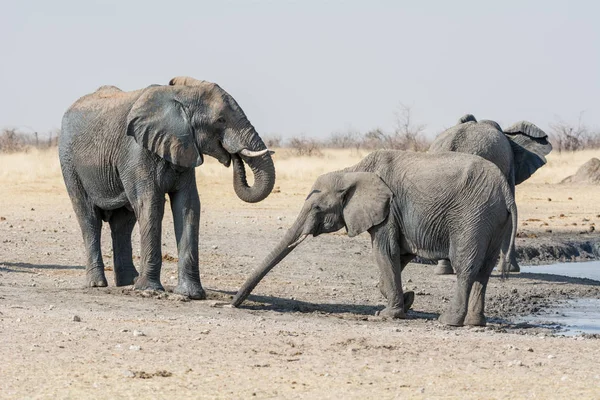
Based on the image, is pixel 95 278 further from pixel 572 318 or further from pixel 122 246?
pixel 572 318

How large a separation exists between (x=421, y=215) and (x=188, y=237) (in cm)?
218

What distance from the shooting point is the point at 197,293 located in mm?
11906

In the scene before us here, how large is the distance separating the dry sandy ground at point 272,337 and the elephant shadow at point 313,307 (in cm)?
3

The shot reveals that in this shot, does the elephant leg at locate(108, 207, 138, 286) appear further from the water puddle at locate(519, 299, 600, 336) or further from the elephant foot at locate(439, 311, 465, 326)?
the water puddle at locate(519, 299, 600, 336)

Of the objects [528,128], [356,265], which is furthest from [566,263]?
[356,265]

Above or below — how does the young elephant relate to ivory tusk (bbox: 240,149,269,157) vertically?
below

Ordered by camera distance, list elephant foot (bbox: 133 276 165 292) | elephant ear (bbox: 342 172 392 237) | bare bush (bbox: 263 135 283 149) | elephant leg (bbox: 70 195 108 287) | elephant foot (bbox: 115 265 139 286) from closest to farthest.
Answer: elephant ear (bbox: 342 172 392 237)
elephant foot (bbox: 133 276 165 292)
elephant leg (bbox: 70 195 108 287)
elephant foot (bbox: 115 265 139 286)
bare bush (bbox: 263 135 283 149)

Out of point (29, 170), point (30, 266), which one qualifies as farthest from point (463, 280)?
point (29, 170)

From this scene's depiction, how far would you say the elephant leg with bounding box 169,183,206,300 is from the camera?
38.8 feet

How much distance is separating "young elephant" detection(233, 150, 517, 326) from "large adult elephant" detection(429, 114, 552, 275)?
3509mm

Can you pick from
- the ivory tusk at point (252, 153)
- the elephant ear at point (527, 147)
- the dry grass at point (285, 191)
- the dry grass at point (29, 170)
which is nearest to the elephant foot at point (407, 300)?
the ivory tusk at point (252, 153)

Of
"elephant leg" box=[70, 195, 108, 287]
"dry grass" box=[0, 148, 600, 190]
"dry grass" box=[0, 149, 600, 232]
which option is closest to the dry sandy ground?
"elephant leg" box=[70, 195, 108, 287]

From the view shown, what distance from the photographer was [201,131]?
11719mm

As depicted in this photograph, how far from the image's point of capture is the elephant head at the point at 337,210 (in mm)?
11383
